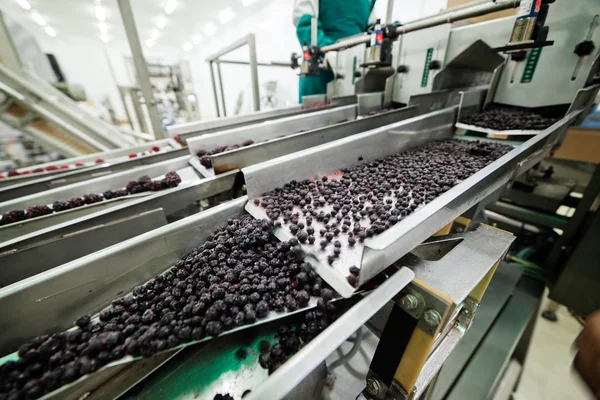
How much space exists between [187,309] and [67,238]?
631mm

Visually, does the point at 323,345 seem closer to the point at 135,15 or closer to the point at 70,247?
the point at 70,247

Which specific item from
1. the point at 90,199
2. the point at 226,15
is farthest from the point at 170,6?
the point at 90,199

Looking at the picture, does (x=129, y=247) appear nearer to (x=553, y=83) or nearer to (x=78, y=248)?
(x=78, y=248)

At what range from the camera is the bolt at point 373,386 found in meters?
0.68

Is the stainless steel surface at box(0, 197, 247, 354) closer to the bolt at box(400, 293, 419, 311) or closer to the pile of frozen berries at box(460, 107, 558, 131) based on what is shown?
the bolt at box(400, 293, 419, 311)

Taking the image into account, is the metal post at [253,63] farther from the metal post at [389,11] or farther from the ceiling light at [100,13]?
the ceiling light at [100,13]

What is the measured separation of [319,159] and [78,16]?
42.8ft

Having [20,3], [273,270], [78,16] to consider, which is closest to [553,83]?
[273,270]

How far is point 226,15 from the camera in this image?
8.40 m

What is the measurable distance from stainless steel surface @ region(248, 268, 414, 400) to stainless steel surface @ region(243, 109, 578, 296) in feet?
0.19

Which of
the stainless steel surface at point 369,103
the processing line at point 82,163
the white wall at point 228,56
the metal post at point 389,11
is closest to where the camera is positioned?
the processing line at point 82,163

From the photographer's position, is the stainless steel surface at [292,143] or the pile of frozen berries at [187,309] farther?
the stainless steel surface at [292,143]

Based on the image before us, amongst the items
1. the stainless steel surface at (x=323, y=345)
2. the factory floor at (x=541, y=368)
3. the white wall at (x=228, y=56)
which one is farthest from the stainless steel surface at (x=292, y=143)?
the white wall at (x=228, y=56)

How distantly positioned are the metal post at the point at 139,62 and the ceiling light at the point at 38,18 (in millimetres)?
10710
